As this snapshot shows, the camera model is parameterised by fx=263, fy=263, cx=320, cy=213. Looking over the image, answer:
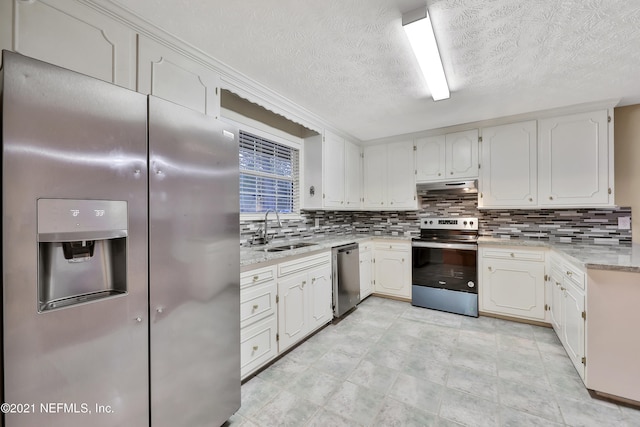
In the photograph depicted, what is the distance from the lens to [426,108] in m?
2.80

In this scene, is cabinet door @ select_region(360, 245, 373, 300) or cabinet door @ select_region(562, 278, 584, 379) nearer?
cabinet door @ select_region(562, 278, 584, 379)

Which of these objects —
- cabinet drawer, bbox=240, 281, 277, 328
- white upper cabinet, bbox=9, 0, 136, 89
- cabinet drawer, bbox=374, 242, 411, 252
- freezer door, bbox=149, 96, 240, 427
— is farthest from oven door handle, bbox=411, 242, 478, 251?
white upper cabinet, bbox=9, 0, 136, 89

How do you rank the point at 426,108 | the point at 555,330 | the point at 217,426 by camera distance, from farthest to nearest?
1. the point at 426,108
2. the point at 555,330
3. the point at 217,426

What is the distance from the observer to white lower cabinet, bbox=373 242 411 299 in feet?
11.7

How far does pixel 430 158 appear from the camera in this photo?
3.60 meters

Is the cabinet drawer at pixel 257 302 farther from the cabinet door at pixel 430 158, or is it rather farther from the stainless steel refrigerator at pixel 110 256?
the cabinet door at pixel 430 158

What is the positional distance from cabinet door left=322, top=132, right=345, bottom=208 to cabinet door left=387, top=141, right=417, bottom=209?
2.50 ft

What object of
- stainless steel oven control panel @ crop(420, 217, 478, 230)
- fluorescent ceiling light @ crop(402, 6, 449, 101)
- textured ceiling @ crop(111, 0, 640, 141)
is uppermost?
textured ceiling @ crop(111, 0, 640, 141)

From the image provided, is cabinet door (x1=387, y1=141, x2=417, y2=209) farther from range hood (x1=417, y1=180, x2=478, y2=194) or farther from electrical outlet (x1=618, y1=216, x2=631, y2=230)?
electrical outlet (x1=618, y1=216, x2=631, y2=230)

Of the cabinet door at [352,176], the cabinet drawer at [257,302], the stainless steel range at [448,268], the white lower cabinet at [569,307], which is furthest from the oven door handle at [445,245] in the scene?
the cabinet drawer at [257,302]

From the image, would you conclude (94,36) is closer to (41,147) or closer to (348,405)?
(41,147)

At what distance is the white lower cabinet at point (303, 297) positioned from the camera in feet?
7.32

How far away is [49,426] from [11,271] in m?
0.55

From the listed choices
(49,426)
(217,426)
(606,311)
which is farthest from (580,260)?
(49,426)
